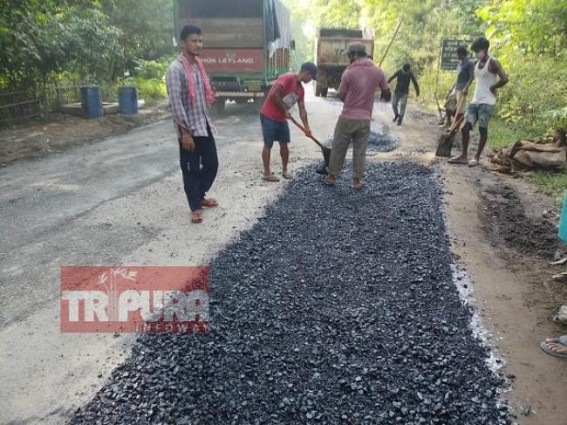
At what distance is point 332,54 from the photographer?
1714cm

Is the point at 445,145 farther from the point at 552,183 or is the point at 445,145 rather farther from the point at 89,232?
the point at 89,232

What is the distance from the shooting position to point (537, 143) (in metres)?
6.55

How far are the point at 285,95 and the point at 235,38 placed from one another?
607cm

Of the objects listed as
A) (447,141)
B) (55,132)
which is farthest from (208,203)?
(55,132)

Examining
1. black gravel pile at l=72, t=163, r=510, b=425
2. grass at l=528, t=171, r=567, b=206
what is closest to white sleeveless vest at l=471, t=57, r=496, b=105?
grass at l=528, t=171, r=567, b=206

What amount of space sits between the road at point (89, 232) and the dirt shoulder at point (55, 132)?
0.45 meters

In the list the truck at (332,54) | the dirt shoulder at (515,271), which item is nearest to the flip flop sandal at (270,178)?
the dirt shoulder at (515,271)

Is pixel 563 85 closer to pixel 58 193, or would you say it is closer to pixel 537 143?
pixel 537 143

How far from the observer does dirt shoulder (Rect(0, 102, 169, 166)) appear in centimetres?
754

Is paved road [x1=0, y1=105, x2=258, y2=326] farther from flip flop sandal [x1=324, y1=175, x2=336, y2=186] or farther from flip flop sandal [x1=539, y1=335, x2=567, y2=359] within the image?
flip flop sandal [x1=539, y1=335, x2=567, y2=359]

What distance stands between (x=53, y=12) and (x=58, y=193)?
701 centimetres

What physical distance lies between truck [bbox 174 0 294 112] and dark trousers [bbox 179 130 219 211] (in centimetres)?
678

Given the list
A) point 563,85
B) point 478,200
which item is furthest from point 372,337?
point 563,85

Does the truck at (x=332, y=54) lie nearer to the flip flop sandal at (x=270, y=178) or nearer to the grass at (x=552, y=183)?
the grass at (x=552, y=183)
